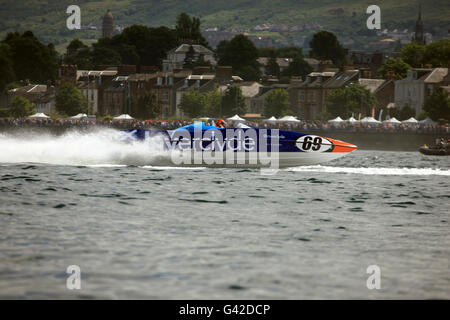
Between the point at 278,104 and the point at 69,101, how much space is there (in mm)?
44194

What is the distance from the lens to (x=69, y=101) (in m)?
137

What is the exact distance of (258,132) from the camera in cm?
2747

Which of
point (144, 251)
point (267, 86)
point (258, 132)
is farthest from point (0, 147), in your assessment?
point (267, 86)

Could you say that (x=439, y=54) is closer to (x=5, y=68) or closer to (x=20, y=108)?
(x=20, y=108)

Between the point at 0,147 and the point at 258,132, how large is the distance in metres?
13.3

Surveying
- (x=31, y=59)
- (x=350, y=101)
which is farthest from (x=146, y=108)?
(x=31, y=59)

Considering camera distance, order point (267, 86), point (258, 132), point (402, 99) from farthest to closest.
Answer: point (267, 86)
point (402, 99)
point (258, 132)

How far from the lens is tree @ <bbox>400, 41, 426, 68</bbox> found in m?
132

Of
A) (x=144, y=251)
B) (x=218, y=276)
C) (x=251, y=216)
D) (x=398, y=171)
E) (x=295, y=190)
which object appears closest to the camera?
(x=218, y=276)

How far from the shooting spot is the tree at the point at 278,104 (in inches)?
4643

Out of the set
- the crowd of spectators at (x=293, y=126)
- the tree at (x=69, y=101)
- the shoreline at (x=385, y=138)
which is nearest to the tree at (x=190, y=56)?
the tree at (x=69, y=101)

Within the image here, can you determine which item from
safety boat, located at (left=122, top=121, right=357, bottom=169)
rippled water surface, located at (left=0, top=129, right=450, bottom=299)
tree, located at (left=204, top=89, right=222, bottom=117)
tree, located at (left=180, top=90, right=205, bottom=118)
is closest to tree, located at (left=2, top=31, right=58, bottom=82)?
tree, located at (left=180, top=90, right=205, bottom=118)

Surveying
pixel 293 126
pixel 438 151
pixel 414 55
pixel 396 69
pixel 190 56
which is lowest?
pixel 438 151
